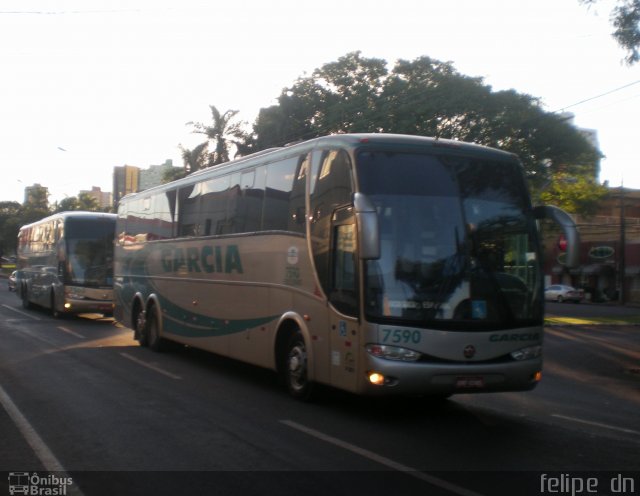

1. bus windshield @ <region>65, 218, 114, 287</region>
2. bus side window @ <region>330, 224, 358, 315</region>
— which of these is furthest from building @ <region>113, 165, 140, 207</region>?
bus side window @ <region>330, 224, 358, 315</region>

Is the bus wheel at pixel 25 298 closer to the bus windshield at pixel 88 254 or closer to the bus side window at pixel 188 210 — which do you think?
the bus windshield at pixel 88 254

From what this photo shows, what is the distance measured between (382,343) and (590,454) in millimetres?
2488

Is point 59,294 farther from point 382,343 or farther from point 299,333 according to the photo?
point 382,343

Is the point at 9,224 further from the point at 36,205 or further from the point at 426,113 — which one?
the point at 426,113

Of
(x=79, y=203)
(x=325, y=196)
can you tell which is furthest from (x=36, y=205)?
(x=325, y=196)

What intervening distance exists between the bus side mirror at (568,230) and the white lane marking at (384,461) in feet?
11.8

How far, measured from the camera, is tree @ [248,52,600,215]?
36.9m

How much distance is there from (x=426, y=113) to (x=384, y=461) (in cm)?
3007

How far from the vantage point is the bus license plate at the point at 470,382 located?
939 cm

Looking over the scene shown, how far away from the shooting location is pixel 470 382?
372 inches

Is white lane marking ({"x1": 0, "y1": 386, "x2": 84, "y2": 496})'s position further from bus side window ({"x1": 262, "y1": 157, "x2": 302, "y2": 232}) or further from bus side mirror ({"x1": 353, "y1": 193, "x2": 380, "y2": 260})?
bus side window ({"x1": 262, "y1": 157, "x2": 302, "y2": 232})

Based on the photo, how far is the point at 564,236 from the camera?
32.3ft

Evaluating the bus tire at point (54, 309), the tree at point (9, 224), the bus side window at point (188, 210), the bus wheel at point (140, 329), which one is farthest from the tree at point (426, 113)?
the tree at point (9, 224)

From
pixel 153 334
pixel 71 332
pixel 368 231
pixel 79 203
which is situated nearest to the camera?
pixel 368 231
